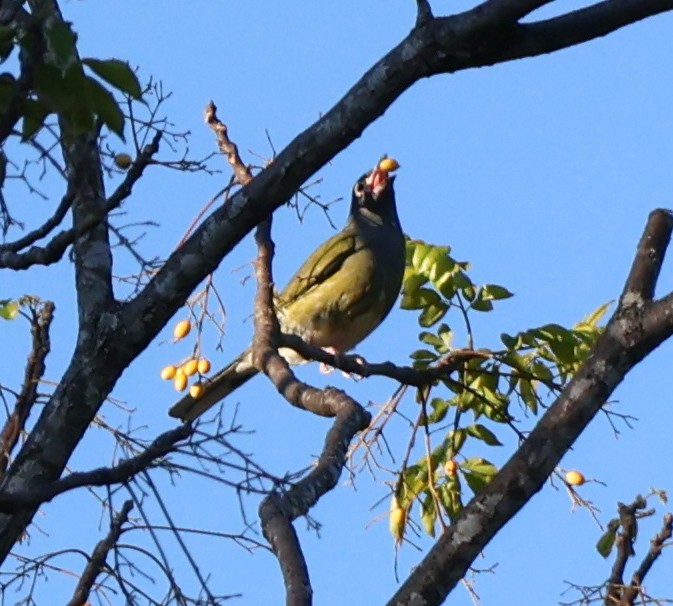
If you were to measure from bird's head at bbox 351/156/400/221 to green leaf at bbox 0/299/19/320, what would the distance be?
12.7 ft

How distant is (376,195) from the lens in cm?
820

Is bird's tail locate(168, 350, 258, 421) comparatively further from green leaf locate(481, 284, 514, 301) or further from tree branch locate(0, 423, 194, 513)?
tree branch locate(0, 423, 194, 513)

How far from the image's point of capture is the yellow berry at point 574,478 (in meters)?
4.73

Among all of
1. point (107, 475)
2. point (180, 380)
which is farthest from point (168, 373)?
point (107, 475)

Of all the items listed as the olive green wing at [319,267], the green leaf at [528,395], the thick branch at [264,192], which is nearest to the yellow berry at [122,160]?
the thick branch at [264,192]

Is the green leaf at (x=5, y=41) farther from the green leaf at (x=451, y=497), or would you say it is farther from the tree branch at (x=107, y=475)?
the green leaf at (x=451, y=497)

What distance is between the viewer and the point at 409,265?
5.00 meters

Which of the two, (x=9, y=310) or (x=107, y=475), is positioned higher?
(x=9, y=310)

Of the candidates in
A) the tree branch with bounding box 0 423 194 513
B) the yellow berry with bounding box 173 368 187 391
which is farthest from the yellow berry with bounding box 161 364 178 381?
the tree branch with bounding box 0 423 194 513

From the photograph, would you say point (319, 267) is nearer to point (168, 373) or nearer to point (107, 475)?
point (168, 373)

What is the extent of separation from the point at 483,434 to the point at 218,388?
7.29ft

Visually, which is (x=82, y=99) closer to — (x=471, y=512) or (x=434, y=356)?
(x=471, y=512)

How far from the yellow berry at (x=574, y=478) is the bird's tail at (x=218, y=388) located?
2.18 metres

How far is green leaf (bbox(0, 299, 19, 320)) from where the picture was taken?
14.3 feet
